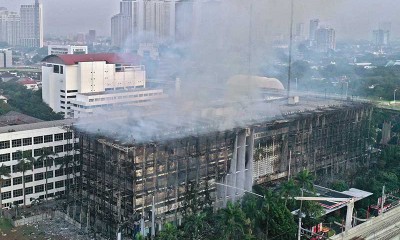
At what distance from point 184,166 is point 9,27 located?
60.2 metres

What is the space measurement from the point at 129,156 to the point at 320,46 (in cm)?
3737

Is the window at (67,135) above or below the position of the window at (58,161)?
above

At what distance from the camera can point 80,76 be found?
20.0 meters

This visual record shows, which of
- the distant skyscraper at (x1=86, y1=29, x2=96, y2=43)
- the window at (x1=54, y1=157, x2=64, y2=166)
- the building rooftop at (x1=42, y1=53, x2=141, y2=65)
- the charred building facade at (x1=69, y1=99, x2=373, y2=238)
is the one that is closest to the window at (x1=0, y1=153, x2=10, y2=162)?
the window at (x1=54, y1=157, x2=64, y2=166)

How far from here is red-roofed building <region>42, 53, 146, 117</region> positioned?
20078mm

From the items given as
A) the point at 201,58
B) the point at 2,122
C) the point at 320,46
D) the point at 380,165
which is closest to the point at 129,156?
the point at 201,58

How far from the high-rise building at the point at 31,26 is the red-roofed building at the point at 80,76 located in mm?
43005

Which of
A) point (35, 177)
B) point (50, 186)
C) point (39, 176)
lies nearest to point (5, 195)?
point (35, 177)

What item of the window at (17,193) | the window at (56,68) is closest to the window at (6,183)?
the window at (17,193)

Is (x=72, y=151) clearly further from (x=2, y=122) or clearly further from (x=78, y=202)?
(x=2, y=122)

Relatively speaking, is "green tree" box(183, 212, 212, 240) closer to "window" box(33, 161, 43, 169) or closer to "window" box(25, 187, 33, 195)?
"window" box(33, 161, 43, 169)

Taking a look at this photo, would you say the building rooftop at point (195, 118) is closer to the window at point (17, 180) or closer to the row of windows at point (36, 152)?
the row of windows at point (36, 152)

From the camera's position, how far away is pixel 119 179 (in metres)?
10.1

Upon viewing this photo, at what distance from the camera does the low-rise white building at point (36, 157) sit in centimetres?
1190
